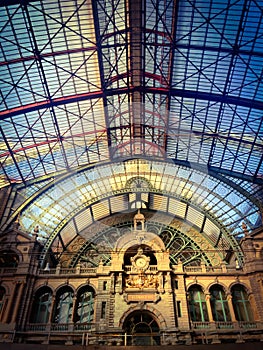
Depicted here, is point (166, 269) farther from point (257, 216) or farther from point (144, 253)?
point (257, 216)

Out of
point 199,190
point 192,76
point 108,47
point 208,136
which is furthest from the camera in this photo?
point 199,190

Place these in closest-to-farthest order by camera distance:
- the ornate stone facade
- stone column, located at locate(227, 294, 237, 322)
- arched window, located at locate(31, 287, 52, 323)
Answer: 1. the ornate stone facade
2. stone column, located at locate(227, 294, 237, 322)
3. arched window, located at locate(31, 287, 52, 323)

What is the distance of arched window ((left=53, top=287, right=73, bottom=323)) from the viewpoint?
3138cm

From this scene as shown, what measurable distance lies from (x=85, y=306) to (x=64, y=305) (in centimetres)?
235

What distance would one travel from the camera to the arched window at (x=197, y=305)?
30502 millimetres

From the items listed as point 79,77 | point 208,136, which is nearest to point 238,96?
point 208,136

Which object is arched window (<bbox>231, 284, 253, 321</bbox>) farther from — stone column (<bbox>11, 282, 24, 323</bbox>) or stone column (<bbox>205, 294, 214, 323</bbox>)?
stone column (<bbox>11, 282, 24, 323</bbox>)

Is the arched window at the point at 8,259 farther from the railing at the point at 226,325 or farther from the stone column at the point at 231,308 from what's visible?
the stone column at the point at 231,308

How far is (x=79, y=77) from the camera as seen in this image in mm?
30719

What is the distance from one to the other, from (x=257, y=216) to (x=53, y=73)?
2959 centimetres

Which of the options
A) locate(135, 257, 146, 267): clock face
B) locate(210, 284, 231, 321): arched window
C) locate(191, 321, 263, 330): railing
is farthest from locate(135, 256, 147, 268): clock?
locate(210, 284, 231, 321): arched window

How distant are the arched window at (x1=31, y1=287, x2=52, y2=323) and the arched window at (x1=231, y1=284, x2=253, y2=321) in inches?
773

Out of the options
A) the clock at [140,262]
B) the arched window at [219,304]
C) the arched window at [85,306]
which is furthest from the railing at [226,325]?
the arched window at [85,306]

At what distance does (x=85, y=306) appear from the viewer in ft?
106
